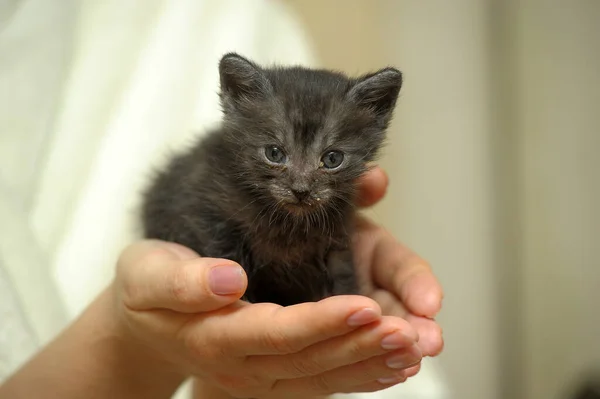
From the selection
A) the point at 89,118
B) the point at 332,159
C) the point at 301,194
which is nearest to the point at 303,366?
the point at 301,194

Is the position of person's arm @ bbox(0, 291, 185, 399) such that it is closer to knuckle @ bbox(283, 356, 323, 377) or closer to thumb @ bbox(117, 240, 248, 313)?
thumb @ bbox(117, 240, 248, 313)

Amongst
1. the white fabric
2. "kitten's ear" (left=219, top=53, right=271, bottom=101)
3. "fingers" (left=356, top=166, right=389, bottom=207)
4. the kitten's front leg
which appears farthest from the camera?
the white fabric

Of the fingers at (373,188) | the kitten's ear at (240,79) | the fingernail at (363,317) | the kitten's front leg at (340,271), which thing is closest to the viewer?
the fingernail at (363,317)

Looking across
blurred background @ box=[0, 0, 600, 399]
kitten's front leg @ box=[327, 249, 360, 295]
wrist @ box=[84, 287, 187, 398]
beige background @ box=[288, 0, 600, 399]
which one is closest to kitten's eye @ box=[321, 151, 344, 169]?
kitten's front leg @ box=[327, 249, 360, 295]

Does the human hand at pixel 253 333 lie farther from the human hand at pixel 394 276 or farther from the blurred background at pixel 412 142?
the blurred background at pixel 412 142

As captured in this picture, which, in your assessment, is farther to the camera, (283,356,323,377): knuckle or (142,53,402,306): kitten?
(142,53,402,306): kitten

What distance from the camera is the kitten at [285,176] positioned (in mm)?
1143

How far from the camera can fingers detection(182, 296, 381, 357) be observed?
84cm

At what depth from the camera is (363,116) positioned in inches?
48.6

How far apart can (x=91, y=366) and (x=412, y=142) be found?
1.86 meters

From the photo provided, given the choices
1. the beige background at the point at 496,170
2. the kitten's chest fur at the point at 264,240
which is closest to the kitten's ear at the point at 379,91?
the kitten's chest fur at the point at 264,240

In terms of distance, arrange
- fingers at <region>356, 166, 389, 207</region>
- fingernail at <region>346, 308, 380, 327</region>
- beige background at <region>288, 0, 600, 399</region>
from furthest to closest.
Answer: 1. beige background at <region>288, 0, 600, 399</region>
2. fingers at <region>356, 166, 389, 207</region>
3. fingernail at <region>346, 308, 380, 327</region>

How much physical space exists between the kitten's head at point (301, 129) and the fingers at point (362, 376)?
33cm

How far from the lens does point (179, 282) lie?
95cm
